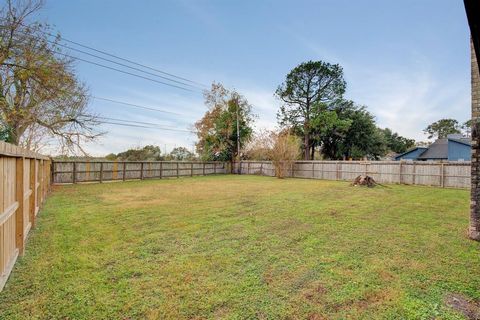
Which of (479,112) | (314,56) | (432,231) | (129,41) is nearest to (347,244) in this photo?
(432,231)

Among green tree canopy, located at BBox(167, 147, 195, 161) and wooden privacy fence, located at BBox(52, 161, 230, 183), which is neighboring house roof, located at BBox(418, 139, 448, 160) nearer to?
wooden privacy fence, located at BBox(52, 161, 230, 183)

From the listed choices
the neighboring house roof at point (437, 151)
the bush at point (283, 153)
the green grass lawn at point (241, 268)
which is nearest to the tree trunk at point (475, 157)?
the green grass lawn at point (241, 268)

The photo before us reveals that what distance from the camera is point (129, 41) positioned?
15641 millimetres

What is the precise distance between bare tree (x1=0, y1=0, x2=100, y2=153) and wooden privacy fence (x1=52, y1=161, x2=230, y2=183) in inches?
43.4

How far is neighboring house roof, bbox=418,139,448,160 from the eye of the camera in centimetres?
2418

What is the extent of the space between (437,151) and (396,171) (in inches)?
607

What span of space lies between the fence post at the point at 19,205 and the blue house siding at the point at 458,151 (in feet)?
95.3

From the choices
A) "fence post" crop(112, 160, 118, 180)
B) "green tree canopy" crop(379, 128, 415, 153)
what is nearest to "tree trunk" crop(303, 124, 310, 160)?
"fence post" crop(112, 160, 118, 180)

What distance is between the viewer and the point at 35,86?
9289mm

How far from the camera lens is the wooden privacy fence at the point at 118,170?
12438mm

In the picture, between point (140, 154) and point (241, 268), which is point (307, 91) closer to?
point (140, 154)

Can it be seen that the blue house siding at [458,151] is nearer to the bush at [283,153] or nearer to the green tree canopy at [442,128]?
the bush at [283,153]

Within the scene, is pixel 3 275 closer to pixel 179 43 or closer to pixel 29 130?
pixel 29 130

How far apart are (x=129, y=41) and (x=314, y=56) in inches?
622
